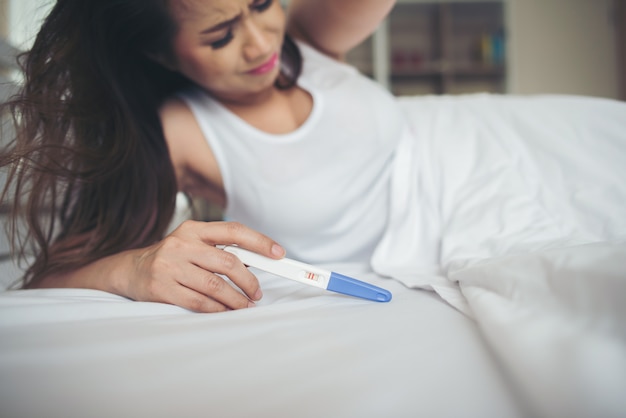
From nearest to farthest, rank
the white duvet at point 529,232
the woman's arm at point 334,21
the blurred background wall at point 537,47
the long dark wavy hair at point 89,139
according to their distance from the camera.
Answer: the white duvet at point 529,232 < the long dark wavy hair at point 89,139 < the woman's arm at point 334,21 < the blurred background wall at point 537,47

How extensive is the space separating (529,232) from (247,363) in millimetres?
430

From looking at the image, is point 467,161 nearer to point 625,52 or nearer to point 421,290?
point 421,290

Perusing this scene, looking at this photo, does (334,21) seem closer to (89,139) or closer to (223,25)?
(223,25)

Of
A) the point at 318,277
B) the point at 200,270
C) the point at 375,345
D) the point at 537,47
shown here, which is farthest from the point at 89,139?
the point at 537,47

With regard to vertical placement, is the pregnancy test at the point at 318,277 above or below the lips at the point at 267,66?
below

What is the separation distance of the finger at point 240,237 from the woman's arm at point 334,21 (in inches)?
26.1

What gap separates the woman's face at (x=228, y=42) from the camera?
2.04 feet

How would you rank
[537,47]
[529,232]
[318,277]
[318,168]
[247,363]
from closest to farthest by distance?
[247,363]
[318,277]
[529,232]
[318,168]
[537,47]

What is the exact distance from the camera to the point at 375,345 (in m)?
0.32

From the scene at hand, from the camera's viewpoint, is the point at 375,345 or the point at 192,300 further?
the point at 192,300

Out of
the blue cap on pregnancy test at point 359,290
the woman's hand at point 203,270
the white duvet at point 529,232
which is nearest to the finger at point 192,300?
the woman's hand at point 203,270

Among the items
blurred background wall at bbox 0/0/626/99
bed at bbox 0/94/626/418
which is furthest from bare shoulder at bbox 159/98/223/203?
blurred background wall at bbox 0/0/626/99

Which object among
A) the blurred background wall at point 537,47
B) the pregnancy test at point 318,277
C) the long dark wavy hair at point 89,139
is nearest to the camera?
the pregnancy test at point 318,277

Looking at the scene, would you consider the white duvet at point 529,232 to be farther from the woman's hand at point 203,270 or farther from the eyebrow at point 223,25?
the eyebrow at point 223,25
